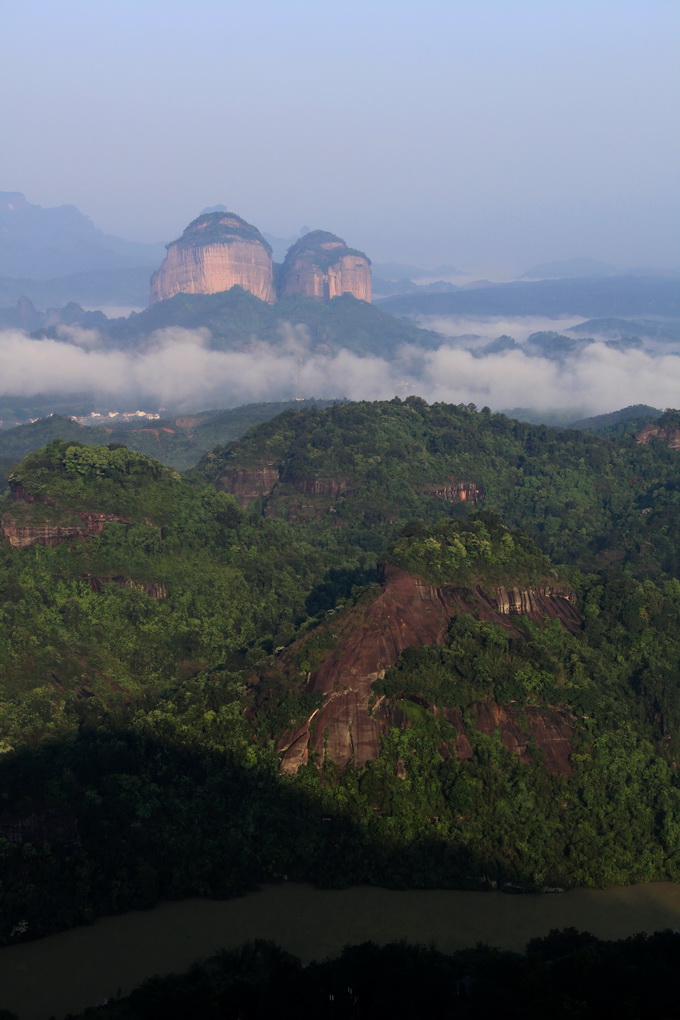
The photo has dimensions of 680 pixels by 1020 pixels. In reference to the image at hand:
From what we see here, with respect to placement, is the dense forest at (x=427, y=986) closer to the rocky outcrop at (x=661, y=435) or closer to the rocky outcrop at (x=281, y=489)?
the rocky outcrop at (x=281, y=489)

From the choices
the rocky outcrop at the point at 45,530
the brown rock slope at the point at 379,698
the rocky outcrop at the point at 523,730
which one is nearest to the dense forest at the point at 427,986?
the brown rock slope at the point at 379,698

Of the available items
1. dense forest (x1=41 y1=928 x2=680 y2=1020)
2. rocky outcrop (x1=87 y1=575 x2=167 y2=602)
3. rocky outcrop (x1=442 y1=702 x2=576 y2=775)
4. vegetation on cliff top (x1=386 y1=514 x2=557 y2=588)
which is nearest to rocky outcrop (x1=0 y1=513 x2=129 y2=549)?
rocky outcrop (x1=87 y1=575 x2=167 y2=602)

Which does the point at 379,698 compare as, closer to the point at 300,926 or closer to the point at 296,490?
the point at 300,926

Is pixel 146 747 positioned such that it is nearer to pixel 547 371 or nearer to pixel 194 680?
pixel 194 680

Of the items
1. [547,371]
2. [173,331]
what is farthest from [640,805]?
[173,331]

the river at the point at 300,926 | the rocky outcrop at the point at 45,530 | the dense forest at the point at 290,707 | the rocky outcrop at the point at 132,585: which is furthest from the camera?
the rocky outcrop at the point at 45,530

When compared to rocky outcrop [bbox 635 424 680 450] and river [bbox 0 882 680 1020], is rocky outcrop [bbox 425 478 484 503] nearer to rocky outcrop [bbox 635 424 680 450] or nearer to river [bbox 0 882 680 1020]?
rocky outcrop [bbox 635 424 680 450]

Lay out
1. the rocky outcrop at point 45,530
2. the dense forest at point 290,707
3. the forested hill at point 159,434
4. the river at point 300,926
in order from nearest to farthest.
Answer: the river at point 300,926
the dense forest at point 290,707
the rocky outcrop at point 45,530
the forested hill at point 159,434
